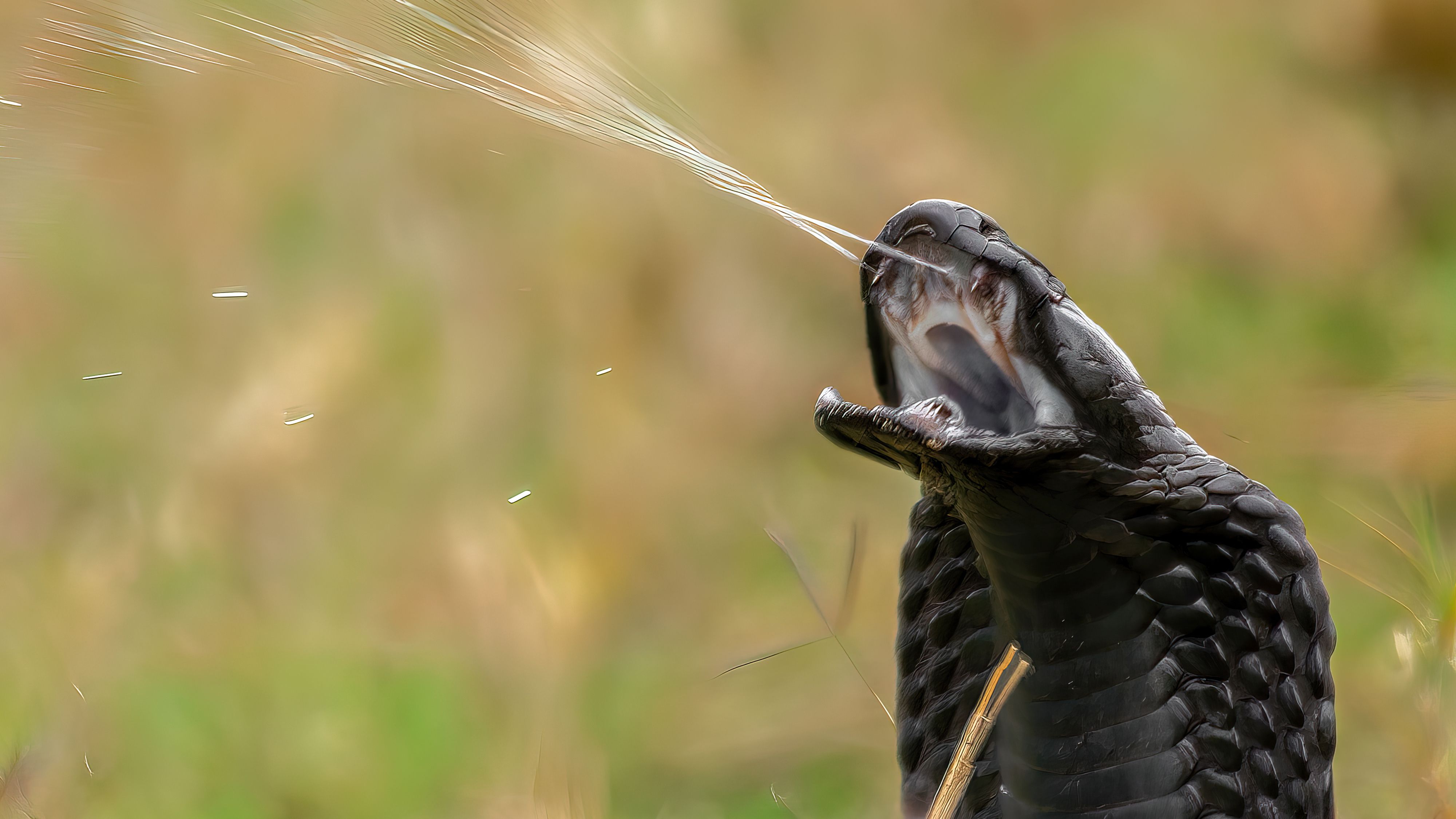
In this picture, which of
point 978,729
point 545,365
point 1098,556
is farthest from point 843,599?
point 545,365

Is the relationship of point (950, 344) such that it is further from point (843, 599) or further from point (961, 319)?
point (843, 599)

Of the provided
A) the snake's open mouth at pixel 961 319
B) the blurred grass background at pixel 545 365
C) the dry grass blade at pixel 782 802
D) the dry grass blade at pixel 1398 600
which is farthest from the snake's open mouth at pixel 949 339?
the dry grass blade at pixel 782 802

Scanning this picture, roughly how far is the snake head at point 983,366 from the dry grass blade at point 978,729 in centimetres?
15

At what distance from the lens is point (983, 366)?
0.62 meters

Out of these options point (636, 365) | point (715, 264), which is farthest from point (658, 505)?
point (715, 264)

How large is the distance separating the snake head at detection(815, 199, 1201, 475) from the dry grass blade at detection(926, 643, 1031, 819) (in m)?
0.15

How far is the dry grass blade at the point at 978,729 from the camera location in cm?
67

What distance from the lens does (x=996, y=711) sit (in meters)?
0.69

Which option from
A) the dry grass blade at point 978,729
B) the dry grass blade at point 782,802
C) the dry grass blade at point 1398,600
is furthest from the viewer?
the dry grass blade at point 782,802

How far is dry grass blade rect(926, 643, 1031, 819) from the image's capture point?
673mm

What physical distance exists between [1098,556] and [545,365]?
4.17ft

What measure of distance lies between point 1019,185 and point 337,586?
120 cm

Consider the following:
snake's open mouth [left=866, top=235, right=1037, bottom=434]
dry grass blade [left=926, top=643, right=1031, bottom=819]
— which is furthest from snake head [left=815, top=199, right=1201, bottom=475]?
dry grass blade [left=926, top=643, right=1031, bottom=819]

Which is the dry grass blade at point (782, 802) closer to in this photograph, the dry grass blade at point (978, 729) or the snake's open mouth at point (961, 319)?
the dry grass blade at point (978, 729)
